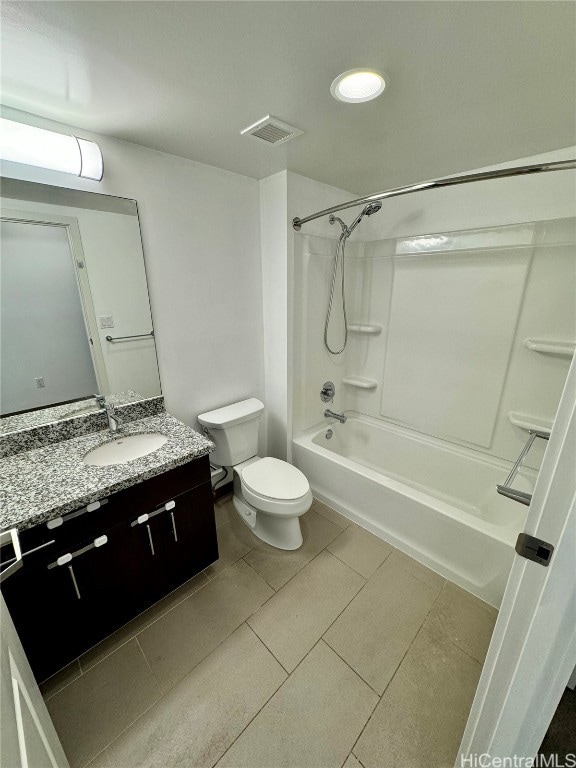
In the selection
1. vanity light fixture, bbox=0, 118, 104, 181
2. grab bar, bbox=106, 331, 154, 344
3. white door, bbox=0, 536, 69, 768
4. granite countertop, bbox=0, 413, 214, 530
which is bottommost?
white door, bbox=0, 536, 69, 768

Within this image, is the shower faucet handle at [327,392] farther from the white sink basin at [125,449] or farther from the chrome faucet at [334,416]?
the white sink basin at [125,449]

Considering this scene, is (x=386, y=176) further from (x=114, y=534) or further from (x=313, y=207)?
(x=114, y=534)

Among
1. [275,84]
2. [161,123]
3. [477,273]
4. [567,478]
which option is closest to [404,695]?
[567,478]

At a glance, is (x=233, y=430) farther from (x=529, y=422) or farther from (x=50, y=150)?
(x=529, y=422)

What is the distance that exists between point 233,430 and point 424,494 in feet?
4.09

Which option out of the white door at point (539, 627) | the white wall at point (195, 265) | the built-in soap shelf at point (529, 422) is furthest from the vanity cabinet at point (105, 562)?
the built-in soap shelf at point (529, 422)

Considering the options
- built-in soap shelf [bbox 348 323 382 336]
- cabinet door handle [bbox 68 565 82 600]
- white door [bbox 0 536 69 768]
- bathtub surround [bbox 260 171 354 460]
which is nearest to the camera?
white door [bbox 0 536 69 768]

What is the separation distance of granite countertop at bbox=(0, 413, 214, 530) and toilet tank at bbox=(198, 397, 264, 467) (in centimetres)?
A: 38

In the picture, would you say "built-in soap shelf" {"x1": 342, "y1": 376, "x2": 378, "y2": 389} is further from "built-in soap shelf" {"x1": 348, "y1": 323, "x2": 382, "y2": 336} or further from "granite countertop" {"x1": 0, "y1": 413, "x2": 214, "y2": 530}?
"granite countertop" {"x1": 0, "y1": 413, "x2": 214, "y2": 530}

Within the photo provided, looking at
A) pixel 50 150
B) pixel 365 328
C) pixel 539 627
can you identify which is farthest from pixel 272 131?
pixel 539 627

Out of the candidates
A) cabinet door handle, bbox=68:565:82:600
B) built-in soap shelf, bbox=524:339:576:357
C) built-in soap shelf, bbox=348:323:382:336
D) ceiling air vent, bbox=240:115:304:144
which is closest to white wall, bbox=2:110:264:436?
ceiling air vent, bbox=240:115:304:144

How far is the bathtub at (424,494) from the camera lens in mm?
1528

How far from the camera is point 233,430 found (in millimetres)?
2004

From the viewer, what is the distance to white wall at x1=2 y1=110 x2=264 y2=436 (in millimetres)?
1546
